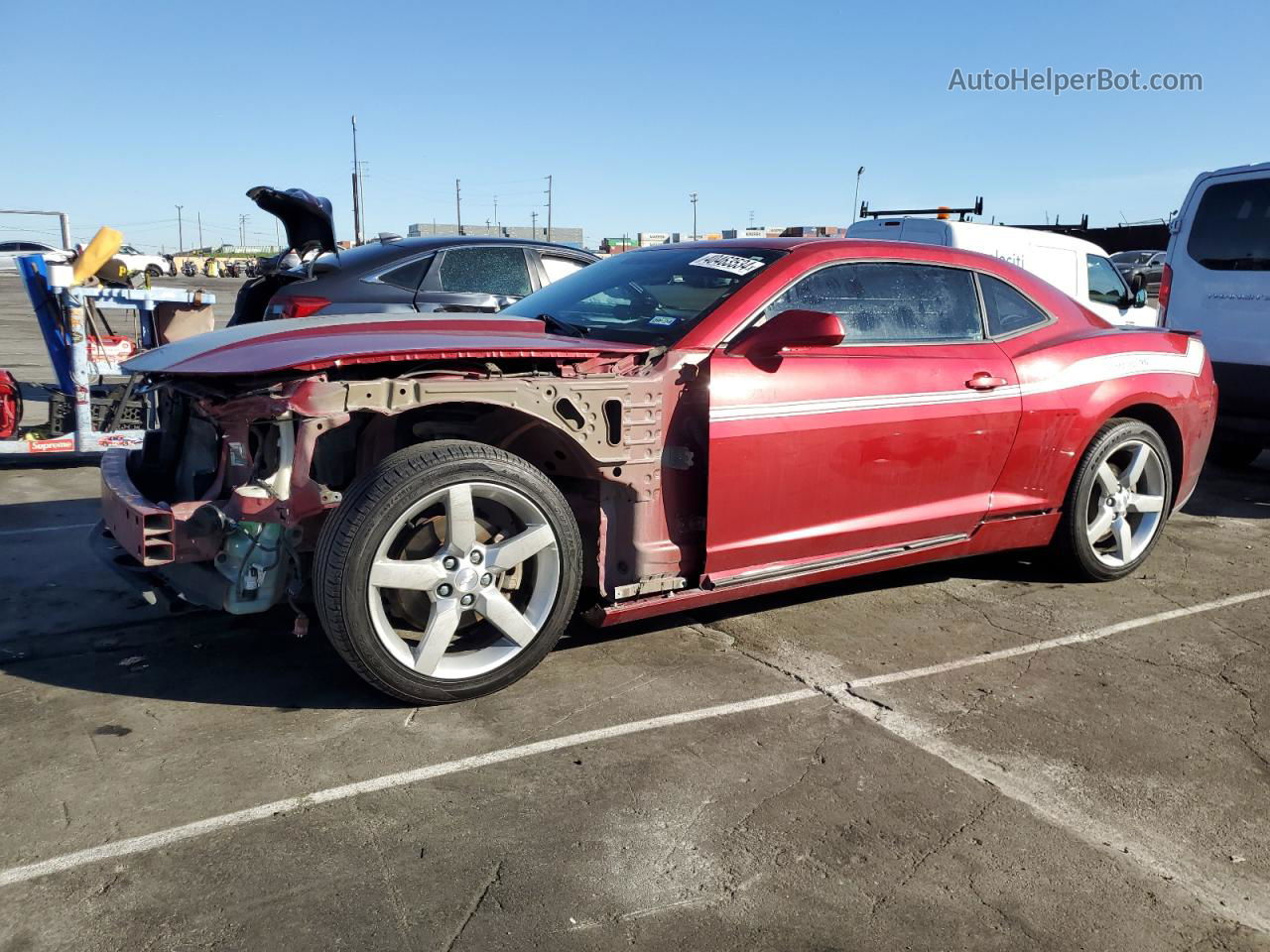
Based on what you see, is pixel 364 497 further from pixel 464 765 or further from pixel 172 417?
pixel 172 417

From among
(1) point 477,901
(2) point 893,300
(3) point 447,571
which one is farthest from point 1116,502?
(1) point 477,901

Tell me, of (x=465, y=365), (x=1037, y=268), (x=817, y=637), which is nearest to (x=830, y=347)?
(x=817, y=637)

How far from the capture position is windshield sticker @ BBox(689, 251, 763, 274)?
4.11 metres

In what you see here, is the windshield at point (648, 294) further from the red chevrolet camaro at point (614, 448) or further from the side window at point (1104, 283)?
the side window at point (1104, 283)

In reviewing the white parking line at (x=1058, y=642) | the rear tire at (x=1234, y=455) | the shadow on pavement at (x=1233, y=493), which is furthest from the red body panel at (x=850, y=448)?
the rear tire at (x=1234, y=455)

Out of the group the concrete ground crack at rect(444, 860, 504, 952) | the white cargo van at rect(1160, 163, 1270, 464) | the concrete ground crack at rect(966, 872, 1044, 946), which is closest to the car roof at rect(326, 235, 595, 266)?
the white cargo van at rect(1160, 163, 1270, 464)

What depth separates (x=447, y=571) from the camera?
3307mm

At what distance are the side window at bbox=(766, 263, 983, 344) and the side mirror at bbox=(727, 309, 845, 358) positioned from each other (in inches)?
7.8

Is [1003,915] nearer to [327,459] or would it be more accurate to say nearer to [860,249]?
[327,459]

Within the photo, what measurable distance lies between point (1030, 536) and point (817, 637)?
51.9 inches

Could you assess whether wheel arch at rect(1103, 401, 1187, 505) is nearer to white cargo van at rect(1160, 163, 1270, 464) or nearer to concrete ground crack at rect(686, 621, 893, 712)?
white cargo van at rect(1160, 163, 1270, 464)

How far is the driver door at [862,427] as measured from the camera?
3.78 metres

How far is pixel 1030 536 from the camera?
4812 millimetres

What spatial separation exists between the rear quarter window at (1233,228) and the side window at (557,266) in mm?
4631
